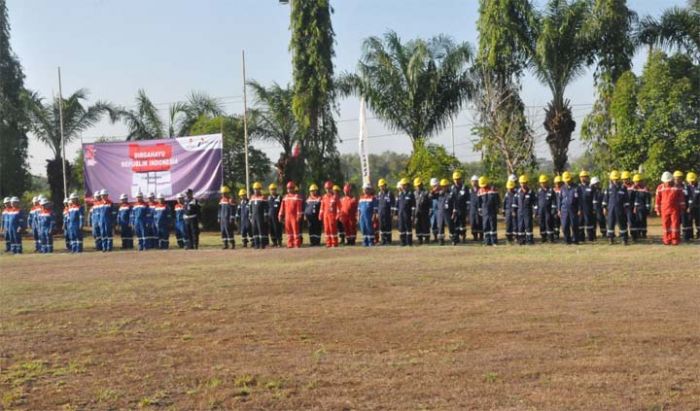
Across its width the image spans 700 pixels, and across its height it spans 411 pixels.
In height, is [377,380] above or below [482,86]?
below

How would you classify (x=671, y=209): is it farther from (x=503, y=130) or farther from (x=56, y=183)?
(x=56, y=183)

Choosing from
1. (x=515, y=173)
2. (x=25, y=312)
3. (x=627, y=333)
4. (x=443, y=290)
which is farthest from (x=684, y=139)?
(x=25, y=312)

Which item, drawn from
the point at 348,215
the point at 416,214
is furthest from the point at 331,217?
the point at 416,214

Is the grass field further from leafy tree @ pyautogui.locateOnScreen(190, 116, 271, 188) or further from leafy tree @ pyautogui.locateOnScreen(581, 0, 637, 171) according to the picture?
leafy tree @ pyautogui.locateOnScreen(190, 116, 271, 188)

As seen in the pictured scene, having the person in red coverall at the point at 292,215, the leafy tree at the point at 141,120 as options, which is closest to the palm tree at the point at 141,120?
the leafy tree at the point at 141,120

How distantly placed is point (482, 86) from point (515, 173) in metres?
4.16

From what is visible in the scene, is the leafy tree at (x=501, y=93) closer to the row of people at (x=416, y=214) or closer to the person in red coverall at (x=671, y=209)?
the row of people at (x=416, y=214)

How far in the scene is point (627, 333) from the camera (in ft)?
28.3

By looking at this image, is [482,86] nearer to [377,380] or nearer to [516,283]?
[516,283]

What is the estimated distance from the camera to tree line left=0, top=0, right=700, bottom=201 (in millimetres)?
30297

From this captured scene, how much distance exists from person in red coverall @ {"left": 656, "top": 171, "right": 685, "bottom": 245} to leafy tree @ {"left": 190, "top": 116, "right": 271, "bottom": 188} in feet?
70.3

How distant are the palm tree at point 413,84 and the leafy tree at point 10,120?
15.1 metres

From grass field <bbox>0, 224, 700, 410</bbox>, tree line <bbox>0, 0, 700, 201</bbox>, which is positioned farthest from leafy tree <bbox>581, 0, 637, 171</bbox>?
grass field <bbox>0, 224, 700, 410</bbox>

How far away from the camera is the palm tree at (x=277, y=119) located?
35062 mm
